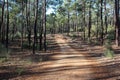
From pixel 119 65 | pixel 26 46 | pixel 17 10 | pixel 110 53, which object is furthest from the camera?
pixel 17 10

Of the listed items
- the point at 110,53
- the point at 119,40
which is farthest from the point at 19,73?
the point at 119,40

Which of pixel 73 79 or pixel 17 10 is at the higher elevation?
pixel 17 10

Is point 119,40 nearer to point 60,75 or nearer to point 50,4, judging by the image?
point 50,4

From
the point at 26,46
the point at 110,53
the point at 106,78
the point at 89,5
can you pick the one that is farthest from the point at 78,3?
the point at 106,78

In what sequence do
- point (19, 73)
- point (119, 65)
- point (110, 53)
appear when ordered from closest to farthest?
point (19, 73) < point (119, 65) < point (110, 53)

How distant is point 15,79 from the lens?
518 inches

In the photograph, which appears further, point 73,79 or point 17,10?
point 17,10

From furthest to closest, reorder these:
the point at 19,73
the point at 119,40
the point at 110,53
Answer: the point at 119,40
the point at 110,53
the point at 19,73

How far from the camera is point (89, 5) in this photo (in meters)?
53.8

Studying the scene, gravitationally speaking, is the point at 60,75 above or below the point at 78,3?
below

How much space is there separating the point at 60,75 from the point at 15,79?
230 cm

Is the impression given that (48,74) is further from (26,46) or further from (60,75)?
(26,46)

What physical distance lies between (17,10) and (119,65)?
1732 inches

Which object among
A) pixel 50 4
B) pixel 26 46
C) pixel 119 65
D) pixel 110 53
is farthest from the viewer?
pixel 50 4
